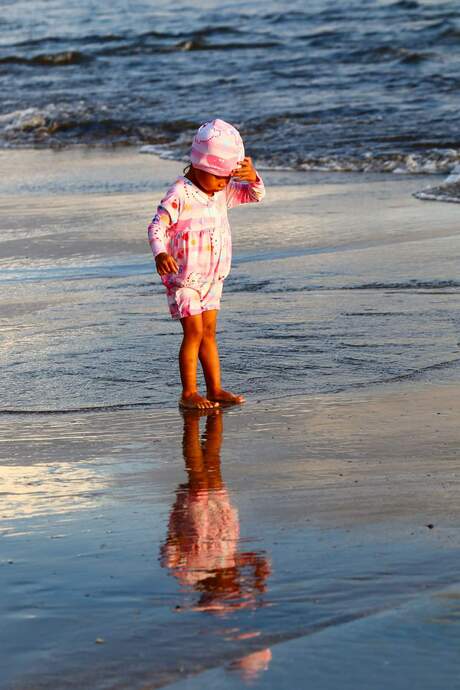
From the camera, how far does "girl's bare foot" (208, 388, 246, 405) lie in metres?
5.16

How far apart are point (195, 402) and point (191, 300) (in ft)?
1.58

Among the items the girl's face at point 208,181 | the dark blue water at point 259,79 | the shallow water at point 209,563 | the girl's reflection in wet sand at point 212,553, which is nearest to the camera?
the shallow water at point 209,563

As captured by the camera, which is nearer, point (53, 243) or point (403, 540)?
point (403, 540)

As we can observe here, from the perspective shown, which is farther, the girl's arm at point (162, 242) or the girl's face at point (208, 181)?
the girl's face at point (208, 181)

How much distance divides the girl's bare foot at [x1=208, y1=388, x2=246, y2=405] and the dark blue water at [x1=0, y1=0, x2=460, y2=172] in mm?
7757

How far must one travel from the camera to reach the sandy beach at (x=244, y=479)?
289cm

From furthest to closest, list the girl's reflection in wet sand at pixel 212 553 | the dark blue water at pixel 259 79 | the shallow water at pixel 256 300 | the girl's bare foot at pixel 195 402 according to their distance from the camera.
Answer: the dark blue water at pixel 259 79 < the shallow water at pixel 256 300 < the girl's bare foot at pixel 195 402 < the girl's reflection in wet sand at pixel 212 553

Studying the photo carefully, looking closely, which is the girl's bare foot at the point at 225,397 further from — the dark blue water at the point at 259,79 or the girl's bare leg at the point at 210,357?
the dark blue water at the point at 259,79

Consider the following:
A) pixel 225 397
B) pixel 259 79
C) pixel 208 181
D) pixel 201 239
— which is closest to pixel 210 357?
pixel 225 397

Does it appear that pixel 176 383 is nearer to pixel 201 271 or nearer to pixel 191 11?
pixel 201 271

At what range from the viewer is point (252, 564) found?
3377 millimetres

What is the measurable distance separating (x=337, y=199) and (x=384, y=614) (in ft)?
26.6

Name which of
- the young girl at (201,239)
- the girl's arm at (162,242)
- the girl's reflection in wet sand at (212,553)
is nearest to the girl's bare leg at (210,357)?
the young girl at (201,239)

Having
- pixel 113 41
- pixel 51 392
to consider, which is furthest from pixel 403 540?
pixel 113 41
